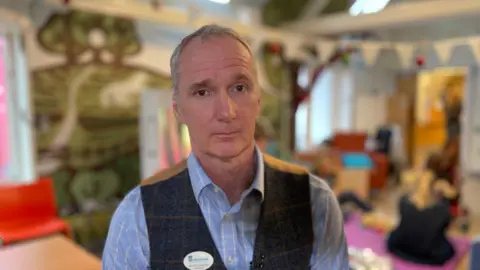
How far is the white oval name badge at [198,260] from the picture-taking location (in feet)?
1.92

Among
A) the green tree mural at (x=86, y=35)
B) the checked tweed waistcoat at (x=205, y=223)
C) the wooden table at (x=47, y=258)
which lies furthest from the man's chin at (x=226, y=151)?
the green tree mural at (x=86, y=35)

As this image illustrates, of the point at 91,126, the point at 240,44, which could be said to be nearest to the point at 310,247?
the point at 240,44

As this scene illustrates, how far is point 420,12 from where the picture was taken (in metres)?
3.10

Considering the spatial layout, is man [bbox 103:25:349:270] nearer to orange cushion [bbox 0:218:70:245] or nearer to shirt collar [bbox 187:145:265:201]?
shirt collar [bbox 187:145:265:201]

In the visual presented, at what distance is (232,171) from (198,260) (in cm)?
15

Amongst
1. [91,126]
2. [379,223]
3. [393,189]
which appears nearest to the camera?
[379,223]

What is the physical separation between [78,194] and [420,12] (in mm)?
3197

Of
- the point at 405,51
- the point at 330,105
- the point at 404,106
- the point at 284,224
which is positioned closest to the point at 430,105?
the point at 404,106

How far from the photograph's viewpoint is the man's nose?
54 centimetres

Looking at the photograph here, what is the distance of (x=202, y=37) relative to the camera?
22.2 inches

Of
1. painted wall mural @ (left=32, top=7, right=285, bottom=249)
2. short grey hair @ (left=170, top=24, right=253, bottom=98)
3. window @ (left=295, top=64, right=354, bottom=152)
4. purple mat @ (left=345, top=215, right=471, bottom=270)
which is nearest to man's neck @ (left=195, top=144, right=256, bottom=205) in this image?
short grey hair @ (left=170, top=24, right=253, bottom=98)

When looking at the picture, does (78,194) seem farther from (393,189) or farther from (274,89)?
(393,189)

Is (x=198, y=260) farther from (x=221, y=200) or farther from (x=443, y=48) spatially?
(x=443, y=48)

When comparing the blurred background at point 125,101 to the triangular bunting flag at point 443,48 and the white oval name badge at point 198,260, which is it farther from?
the white oval name badge at point 198,260
